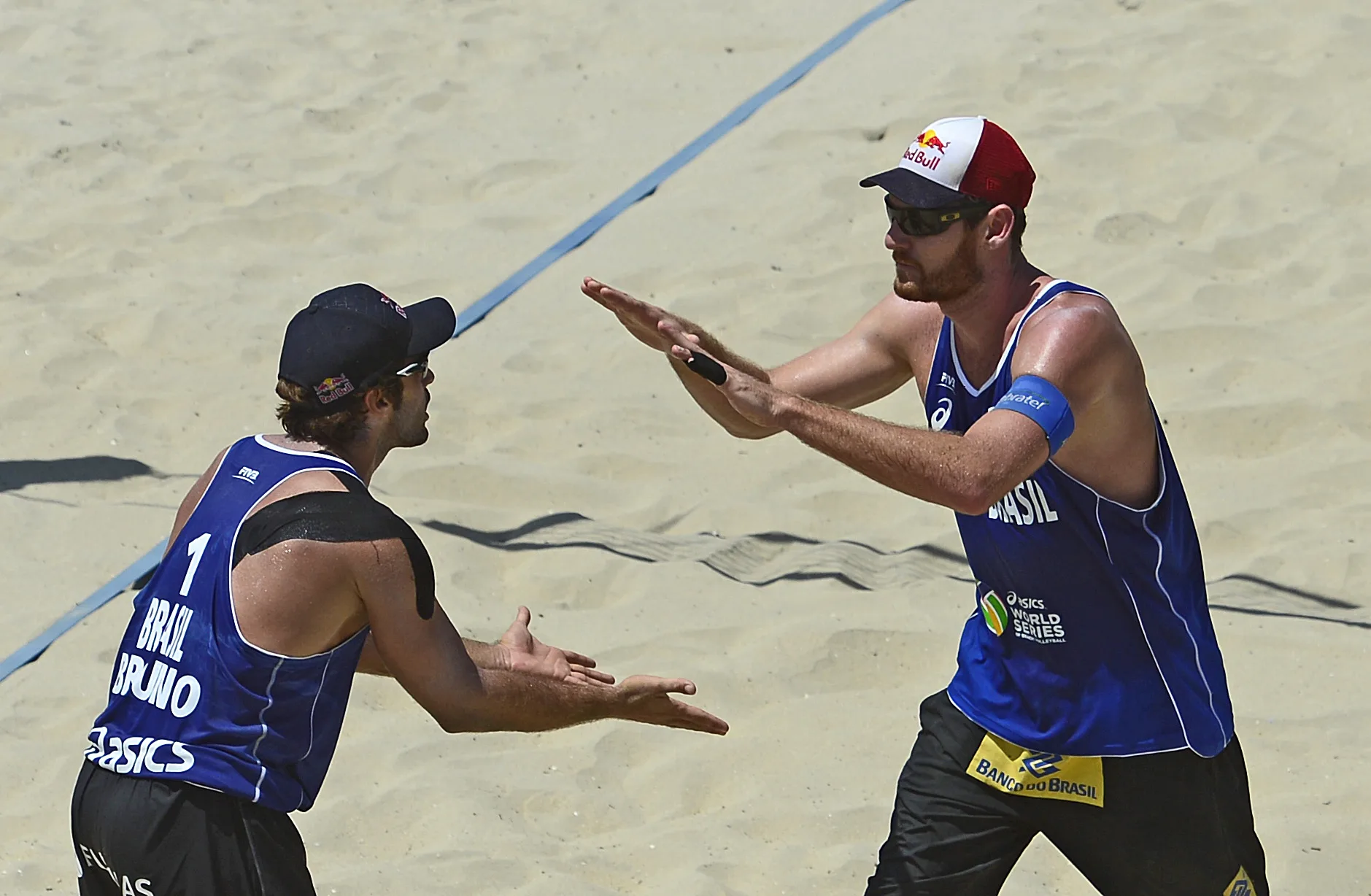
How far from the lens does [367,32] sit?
326 inches

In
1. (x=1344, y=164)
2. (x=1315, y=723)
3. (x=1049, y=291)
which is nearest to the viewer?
(x=1049, y=291)

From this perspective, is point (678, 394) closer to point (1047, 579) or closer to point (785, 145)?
point (785, 145)

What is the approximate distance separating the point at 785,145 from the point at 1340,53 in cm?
238

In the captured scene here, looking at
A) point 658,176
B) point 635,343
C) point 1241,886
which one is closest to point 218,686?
point 1241,886

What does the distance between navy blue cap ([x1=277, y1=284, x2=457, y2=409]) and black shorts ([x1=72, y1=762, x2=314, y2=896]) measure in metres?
0.60

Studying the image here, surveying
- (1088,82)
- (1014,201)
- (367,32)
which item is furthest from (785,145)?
(1014,201)

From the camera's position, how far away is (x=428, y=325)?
8.79ft

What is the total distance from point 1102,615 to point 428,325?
1.18 m

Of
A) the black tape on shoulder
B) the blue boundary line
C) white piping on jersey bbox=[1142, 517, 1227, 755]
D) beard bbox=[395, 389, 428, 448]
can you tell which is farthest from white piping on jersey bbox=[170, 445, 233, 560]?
the blue boundary line

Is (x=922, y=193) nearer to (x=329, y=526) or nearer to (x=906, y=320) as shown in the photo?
(x=906, y=320)

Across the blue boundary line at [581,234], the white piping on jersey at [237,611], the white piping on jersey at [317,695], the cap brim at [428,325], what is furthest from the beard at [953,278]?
the blue boundary line at [581,234]

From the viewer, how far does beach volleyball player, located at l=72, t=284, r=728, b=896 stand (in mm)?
2365

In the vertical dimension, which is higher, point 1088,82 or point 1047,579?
point 1047,579

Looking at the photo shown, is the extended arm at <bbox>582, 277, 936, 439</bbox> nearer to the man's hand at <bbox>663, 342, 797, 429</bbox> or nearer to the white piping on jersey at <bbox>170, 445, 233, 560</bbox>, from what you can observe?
the man's hand at <bbox>663, 342, 797, 429</bbox>
